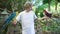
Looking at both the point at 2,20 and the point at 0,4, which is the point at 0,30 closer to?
the point at 2,20

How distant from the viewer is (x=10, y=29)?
392cm

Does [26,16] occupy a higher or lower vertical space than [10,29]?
higher

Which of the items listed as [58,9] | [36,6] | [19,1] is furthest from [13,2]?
[58,9]

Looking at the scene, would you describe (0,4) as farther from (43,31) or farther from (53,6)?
(53,6)

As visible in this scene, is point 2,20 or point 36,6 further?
point 36,6

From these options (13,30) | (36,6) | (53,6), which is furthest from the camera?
(53,6)

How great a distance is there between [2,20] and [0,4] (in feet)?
1.36

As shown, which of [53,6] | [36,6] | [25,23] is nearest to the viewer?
[25,23]

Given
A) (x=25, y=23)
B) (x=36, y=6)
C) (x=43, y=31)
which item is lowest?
(x=43, y=31)

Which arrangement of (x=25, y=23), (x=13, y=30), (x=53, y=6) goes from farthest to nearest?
(x=53, y=6)
(x=13, y=30)
(x=25, y=23)

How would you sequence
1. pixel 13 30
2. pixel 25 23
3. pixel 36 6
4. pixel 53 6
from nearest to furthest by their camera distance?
pixel 25 23 < pixel 13 30 < pixel 36 6 < pixel 53 6

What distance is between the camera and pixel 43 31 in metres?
3.97

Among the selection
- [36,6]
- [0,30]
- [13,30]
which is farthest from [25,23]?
[36,6]

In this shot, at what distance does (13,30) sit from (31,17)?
1587 mm
